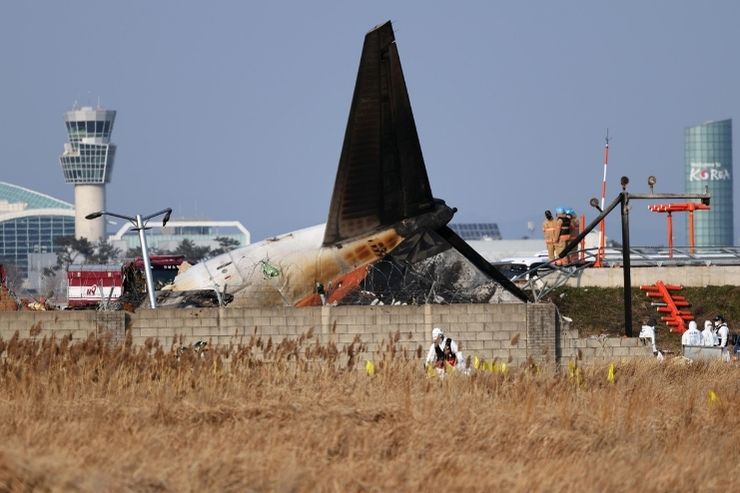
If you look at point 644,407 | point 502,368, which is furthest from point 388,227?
point 644,407

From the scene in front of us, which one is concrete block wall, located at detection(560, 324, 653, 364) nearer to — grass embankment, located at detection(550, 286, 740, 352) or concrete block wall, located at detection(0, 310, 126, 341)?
concrete block wall, located at detection(0, 310, 126, 341)

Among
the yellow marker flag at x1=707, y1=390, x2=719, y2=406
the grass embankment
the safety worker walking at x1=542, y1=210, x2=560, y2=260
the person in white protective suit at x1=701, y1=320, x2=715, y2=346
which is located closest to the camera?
the yellow marker flag at x1=707, y1=390, x2=719, y2=406

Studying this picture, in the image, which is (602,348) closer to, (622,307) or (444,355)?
(444,355)

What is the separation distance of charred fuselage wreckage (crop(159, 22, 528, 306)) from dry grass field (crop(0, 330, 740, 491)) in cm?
1403

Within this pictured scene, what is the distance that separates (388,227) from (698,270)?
18.8 m

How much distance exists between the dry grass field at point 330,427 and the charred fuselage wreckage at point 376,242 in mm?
14032

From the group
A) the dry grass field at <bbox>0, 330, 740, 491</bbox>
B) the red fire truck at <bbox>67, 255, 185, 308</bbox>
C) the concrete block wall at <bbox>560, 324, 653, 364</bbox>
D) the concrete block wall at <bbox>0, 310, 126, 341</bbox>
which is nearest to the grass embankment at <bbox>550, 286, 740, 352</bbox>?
the concrete block wall at <bbox>560, 324, 653, 364</bbox>

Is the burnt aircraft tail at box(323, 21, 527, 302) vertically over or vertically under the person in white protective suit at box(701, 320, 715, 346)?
over

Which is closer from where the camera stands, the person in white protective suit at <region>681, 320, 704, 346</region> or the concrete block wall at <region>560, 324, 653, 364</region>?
the concrete block wall at <region>560, 324, 653, 364</region>

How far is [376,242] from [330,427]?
21.8m

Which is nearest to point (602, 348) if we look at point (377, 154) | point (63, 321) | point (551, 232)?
point (377, 154)

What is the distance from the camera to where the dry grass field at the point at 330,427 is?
1892cm

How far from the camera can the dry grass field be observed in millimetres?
18922

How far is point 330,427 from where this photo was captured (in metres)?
21.7
